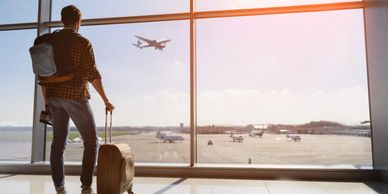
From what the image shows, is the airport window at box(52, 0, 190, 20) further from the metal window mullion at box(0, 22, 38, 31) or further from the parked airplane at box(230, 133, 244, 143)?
the parked airplane at box(230, 133, 244, 143)

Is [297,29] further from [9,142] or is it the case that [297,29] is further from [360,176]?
[9,142]

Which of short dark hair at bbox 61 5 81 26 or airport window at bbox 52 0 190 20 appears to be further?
airport window at bbox 52 0 190 20

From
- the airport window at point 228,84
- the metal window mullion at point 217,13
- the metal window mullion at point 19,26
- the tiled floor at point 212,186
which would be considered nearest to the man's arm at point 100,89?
the tiled floor at point 212,186

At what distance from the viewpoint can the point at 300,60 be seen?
3.44 meters

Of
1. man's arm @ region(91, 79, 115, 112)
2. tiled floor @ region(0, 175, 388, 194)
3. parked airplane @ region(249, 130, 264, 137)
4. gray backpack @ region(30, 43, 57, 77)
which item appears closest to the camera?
gray backpack @ region(30, 43, 57, 77)

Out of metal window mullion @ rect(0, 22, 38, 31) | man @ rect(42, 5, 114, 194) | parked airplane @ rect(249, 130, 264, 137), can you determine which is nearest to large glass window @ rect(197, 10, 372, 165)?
parked airplane @ rect(249, 130, 264, 137)

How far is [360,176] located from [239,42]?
1842 millimetres

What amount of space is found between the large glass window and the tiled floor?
0.49 metres

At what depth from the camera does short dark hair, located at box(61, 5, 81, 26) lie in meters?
1.80

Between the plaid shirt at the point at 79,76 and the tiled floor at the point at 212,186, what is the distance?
967 millimetres

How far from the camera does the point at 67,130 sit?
1770 millimetres

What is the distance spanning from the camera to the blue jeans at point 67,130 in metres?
1.74

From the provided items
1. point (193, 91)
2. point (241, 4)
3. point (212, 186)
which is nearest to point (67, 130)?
point (212, 186)

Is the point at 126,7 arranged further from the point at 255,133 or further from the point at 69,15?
the point at 255,133
